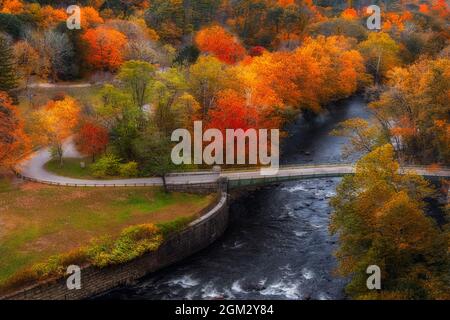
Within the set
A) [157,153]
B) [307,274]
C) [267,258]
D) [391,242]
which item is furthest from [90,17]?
[391,242]

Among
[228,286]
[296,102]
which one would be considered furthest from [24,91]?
[228,286]

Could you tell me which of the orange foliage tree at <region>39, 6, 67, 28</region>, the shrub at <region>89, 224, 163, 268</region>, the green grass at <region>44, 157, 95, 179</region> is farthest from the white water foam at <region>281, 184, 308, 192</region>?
the orange foliage tree at <region>39, 6, 67, 28</region>

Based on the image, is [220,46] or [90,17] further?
[220,46]

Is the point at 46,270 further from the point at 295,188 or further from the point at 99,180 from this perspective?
the point at 295,188

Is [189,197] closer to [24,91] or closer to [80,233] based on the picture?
[80,233]

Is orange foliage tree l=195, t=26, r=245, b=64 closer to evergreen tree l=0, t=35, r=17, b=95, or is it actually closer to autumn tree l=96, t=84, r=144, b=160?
autumn tree l=96, t=84, r=144, b=160
